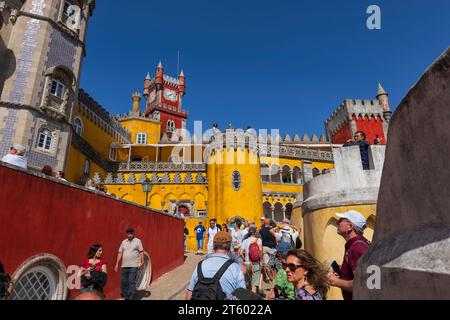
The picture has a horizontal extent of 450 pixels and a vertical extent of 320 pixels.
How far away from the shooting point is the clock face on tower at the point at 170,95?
158 feet

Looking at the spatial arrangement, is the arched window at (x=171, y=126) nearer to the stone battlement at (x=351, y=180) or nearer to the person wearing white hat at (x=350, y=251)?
the stone battlement at (x=351, y=180)

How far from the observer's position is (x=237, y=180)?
919 inches

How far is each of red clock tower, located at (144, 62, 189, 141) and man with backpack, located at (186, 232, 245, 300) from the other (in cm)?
3935

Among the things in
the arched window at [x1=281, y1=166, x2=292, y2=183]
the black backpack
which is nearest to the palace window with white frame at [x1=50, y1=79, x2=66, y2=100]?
the black backpack

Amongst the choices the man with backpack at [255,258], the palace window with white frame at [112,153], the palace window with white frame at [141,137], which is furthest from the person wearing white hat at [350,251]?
the palace window with white frame at [141,137]

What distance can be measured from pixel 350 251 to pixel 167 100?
4746 centimetres

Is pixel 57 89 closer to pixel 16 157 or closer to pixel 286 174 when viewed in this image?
pixel 16 157

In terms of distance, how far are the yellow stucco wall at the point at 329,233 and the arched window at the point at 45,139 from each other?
52.9 ft

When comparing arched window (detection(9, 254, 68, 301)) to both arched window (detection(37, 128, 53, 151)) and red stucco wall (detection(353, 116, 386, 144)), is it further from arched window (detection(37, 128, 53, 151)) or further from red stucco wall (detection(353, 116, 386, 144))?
red stucco wall (detection(353, 116, 386, 144))

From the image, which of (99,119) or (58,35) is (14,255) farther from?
(99,119)

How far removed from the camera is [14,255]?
484 cm

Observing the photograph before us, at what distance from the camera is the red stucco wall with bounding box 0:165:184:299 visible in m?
4.82

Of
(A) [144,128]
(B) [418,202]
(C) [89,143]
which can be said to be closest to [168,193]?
(C) [89,143]
